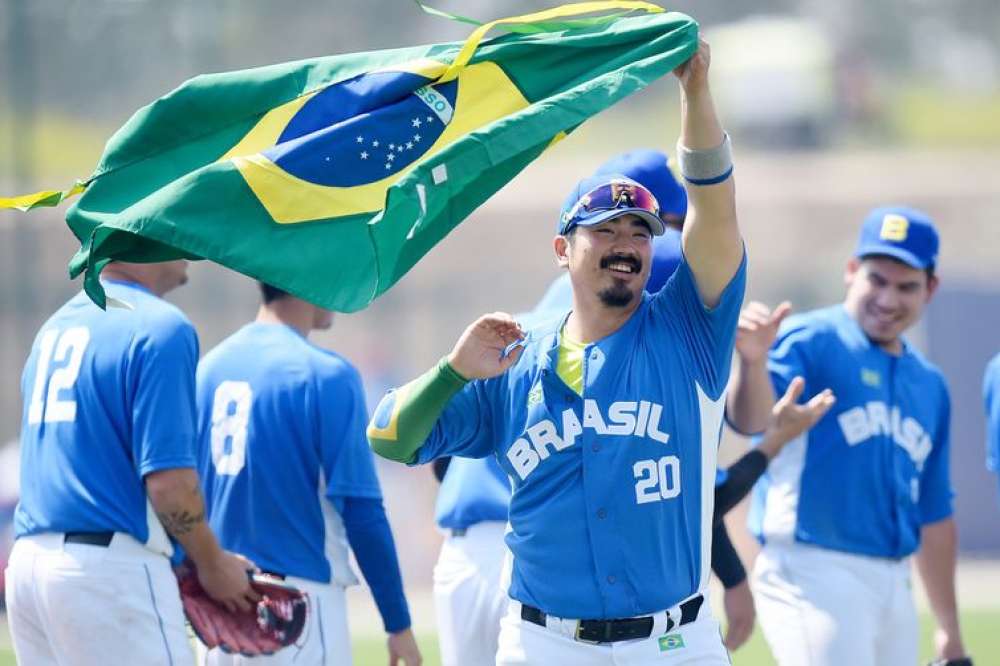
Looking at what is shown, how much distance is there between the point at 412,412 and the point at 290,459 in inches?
56.2

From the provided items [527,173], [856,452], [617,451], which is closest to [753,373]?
[856,452]

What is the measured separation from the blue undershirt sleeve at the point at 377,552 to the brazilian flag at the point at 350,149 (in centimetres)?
148

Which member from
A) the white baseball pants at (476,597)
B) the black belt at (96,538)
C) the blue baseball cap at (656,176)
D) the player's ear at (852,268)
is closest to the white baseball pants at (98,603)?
the black belt at (96,538)

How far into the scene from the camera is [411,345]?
1839 centimetres

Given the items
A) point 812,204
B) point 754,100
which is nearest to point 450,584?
point 812,204

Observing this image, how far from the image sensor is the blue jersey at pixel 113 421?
546 cm

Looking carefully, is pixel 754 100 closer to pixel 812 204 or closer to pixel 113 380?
pixel 812 204

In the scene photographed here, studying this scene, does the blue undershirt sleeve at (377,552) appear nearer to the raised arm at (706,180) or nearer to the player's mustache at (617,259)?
the player's mustache at (617,259)

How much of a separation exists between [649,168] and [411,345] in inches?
495

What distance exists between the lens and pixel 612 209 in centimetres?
474

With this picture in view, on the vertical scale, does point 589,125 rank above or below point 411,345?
above

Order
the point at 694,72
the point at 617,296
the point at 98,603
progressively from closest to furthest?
→ the point at 694,72 → the point at 617,296 → the point at 98,603

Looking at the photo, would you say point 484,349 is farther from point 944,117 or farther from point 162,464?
point 944,117

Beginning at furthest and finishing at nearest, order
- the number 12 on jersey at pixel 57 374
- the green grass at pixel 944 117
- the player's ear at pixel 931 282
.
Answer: the green grass at pixel 944 117
the player's ear at pixel 931 282
the number 12 on jersey at pixel 57 374
